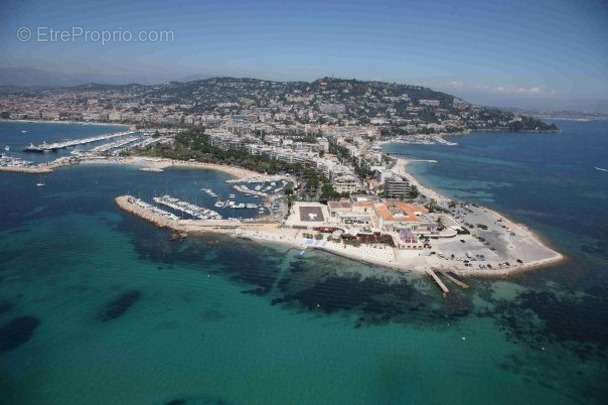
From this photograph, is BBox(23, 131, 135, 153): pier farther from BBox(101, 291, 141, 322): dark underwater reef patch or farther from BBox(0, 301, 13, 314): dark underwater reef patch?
BBox(101, 291, 141, 322): dark underwater reef patch

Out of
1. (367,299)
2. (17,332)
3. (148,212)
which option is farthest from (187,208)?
(367,299)

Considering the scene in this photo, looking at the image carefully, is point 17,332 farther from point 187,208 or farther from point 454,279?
point 454,279

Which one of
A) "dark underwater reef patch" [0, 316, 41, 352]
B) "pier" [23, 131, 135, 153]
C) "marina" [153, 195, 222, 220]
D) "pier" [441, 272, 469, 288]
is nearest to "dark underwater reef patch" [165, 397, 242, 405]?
"dark underwater reef patch" [0, 316, 41, 352]

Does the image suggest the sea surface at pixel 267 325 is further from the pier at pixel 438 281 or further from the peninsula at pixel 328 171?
the peninsula at pixel 328 171

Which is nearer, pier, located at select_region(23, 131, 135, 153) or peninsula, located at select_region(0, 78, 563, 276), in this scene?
peninsula, located at select_region(0, 78, 563, 276)

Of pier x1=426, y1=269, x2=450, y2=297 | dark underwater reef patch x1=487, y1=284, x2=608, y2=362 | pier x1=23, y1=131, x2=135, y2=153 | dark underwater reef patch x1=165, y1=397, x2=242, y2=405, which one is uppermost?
pier x1=23, y1=131, x2=135, y2=153

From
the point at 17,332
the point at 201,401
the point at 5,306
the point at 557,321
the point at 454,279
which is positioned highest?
the point at 454,279

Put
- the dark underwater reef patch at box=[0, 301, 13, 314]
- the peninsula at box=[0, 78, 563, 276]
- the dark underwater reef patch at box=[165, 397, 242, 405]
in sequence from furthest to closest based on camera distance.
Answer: the peninsula at box=[0, 78, 563, 276] < the dark underwater reef patch at box=[0, 301, 13, 314] < the dark underwater reef patch at box=[165, 397, 242, 405]

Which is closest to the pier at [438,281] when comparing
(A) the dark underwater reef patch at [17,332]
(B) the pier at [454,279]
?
(B) the pier at [454,279]

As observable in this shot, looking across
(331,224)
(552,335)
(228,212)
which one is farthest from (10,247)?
(552,335)
